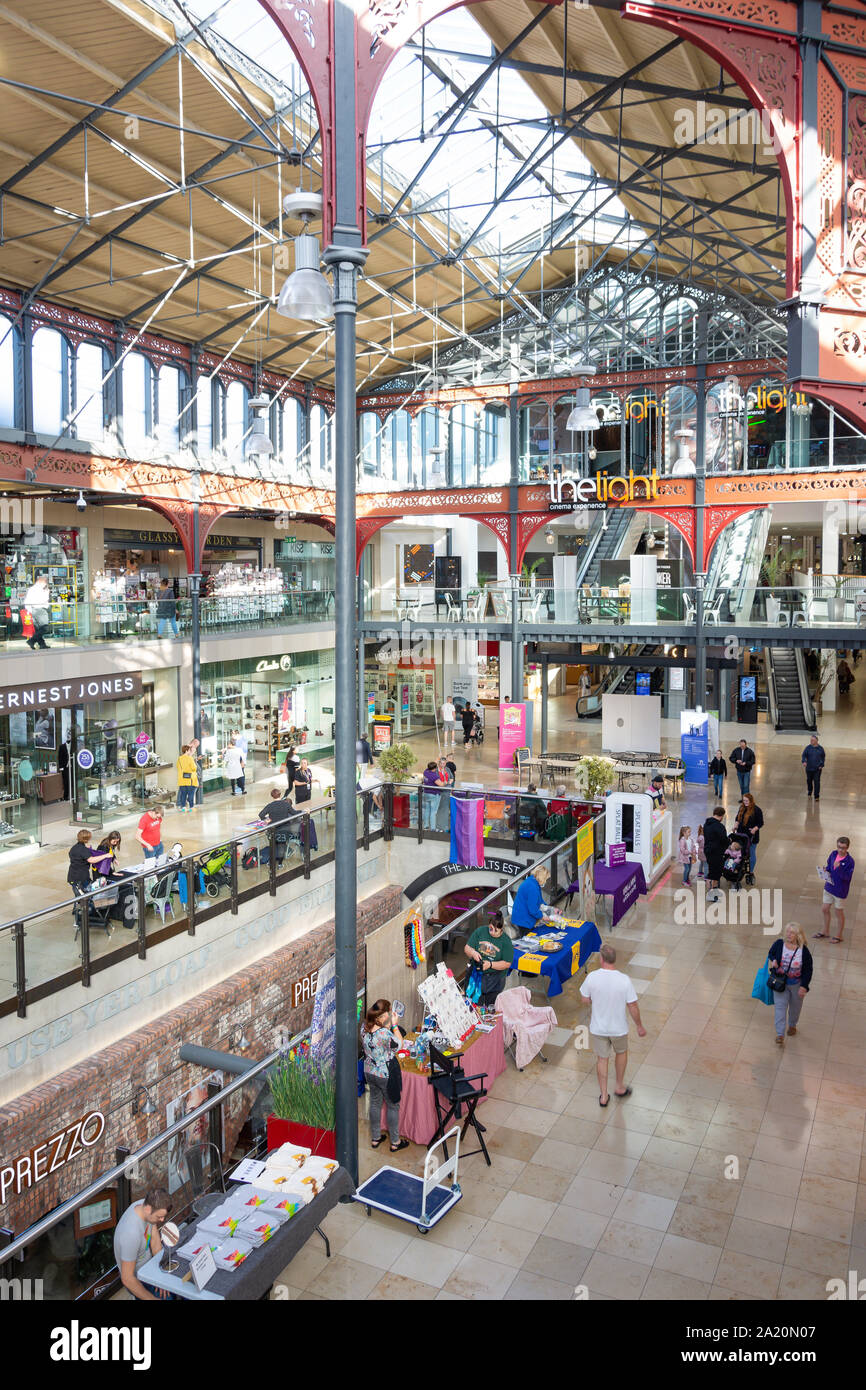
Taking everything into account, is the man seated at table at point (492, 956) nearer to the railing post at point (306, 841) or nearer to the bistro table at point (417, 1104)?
the bistro table at point (417, 1104)

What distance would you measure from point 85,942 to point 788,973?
22.7 feet

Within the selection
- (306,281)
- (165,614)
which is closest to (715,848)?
(306,281)

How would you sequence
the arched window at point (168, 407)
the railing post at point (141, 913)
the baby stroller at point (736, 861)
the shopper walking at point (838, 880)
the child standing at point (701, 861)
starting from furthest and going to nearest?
1. the arched window at point (168, 407)
2. the child standing at point (701, 861)
3. the baby stroller at point (736, 861)
4. the shopper walking at point (838, 880)
5. the railing post at point (141, 913)

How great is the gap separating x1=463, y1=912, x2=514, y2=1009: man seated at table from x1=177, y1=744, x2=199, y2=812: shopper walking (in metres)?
11.0

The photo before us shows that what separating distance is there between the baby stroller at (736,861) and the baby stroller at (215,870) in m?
6.66

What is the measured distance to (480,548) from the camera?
39.8m

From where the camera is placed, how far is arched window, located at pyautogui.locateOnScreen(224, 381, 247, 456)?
982 inches

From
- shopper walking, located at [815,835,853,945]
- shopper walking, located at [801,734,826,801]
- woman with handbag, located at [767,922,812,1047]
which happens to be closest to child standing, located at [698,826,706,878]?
shopper walking, located at [815,835,853,945]

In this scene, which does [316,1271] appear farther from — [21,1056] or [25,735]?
[25,735]

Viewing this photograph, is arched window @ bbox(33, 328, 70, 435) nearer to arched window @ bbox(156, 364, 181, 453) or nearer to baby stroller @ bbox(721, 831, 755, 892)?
arched window @ bbox(156, 364, 181, 453)

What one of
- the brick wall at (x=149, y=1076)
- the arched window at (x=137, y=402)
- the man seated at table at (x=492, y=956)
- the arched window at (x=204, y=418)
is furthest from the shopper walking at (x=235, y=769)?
the man seated at table at (x=492, y=956)

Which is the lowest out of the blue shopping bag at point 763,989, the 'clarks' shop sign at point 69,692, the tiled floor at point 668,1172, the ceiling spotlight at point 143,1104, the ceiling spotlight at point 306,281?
the ceiling spotlight at point 143,1104

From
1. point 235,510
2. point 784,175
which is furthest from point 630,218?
point 784,175

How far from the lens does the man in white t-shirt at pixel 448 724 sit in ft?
93.6
